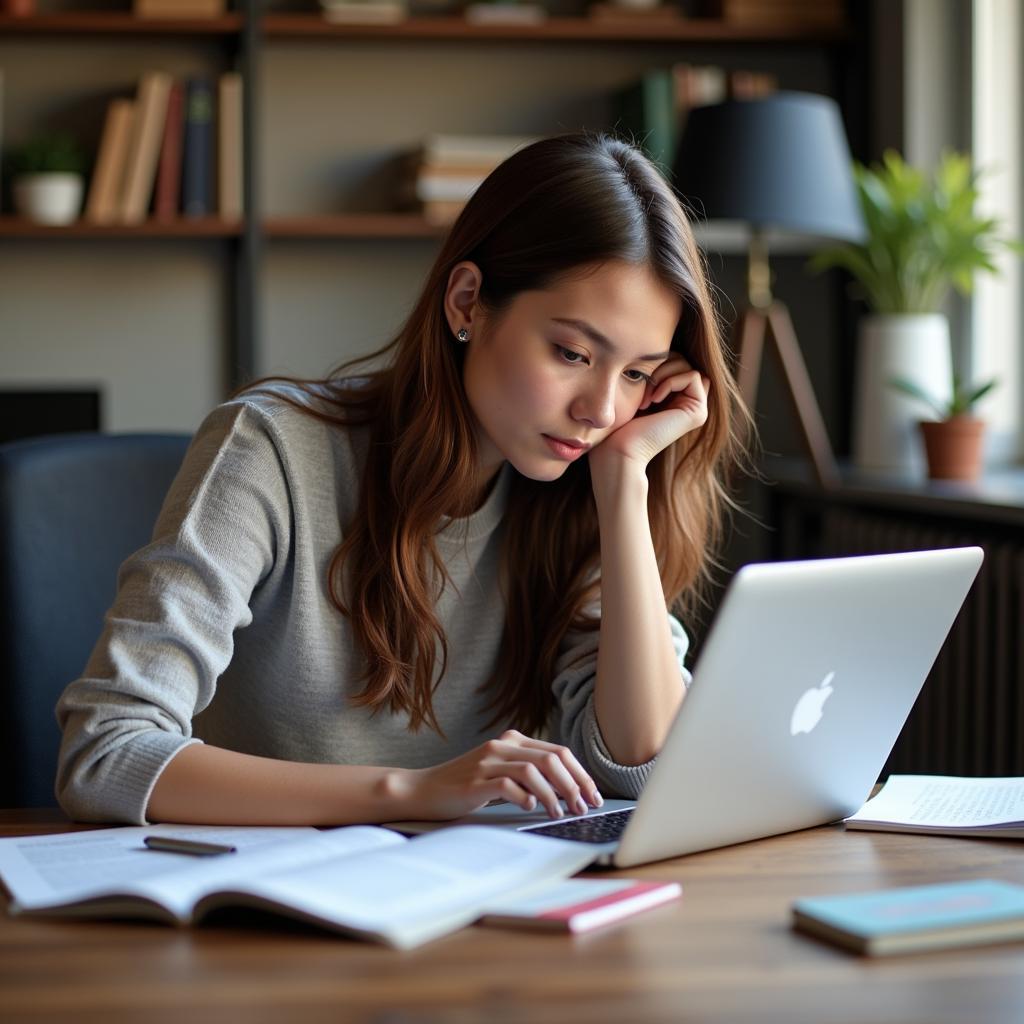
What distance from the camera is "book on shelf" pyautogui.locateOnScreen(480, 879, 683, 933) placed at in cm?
84

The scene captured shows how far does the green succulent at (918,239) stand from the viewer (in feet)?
8.86

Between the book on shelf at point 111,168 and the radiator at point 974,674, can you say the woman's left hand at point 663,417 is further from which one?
the book on shelf at point 111,168

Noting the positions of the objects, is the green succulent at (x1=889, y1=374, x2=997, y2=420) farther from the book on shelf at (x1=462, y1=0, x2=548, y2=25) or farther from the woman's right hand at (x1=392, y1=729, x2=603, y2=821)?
the woman's right hand at (x1=392, y1=729, x2=603, y2=821)

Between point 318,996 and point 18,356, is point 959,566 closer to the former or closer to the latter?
point 318,996

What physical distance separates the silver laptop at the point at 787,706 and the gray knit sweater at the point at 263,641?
0.21 metres

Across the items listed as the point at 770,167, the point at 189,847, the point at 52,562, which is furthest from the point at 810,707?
the point at 770,167

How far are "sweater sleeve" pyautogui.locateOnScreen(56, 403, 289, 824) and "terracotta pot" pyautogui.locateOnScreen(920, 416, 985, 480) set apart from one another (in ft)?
5.18

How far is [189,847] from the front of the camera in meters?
1.00

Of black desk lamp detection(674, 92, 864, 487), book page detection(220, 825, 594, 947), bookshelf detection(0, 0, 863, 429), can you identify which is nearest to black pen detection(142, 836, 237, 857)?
book page detection(220, 825, 594, 947)

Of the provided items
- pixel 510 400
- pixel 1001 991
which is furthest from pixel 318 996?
pixel 510 400

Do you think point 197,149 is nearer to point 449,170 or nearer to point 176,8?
point 176,8

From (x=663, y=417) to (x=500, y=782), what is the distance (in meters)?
0.49

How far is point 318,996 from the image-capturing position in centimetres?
74

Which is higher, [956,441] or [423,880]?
[423,880]
